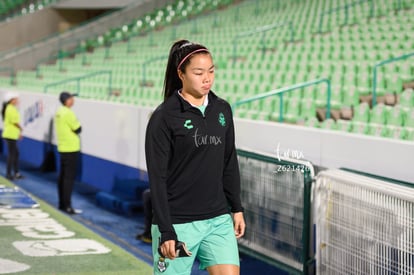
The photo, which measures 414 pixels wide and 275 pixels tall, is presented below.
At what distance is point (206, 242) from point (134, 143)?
756 cm

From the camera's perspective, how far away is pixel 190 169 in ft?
13.7

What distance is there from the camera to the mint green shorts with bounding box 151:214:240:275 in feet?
13.6

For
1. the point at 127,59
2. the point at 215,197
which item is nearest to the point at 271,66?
the point at 127,59

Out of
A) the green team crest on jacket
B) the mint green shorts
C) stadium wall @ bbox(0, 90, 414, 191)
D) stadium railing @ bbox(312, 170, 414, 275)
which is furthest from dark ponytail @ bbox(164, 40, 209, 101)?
stadium wall @ bbox(0, 90, 414, 191)

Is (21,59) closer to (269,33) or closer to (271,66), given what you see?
(269,33)

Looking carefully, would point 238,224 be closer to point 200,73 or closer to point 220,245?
point 220,245

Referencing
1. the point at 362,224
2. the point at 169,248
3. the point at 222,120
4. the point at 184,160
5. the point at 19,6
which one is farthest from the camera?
the point at 19,6

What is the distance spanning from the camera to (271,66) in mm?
15375

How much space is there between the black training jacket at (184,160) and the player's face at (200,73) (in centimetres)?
12

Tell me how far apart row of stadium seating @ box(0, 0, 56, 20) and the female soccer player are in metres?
26.3

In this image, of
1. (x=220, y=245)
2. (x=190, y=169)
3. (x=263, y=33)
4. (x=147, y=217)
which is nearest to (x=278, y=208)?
(x=147, y=217)

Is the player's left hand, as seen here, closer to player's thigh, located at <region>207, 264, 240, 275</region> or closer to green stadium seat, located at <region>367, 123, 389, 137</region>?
player's thigh, located at <region>207, 264, 240, 275</region>

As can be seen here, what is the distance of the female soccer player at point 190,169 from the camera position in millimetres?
4094

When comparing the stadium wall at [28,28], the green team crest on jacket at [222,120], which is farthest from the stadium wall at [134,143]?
the stadium wall at [28,28]
